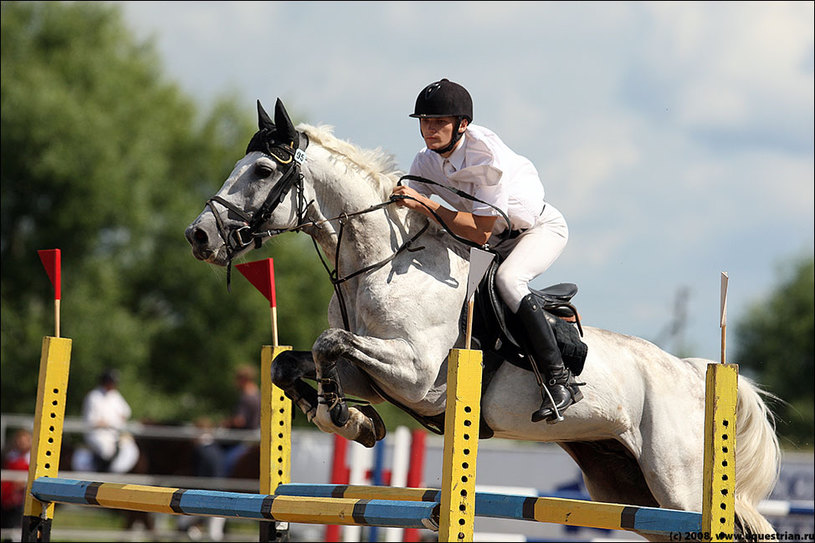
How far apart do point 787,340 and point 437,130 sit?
143ft

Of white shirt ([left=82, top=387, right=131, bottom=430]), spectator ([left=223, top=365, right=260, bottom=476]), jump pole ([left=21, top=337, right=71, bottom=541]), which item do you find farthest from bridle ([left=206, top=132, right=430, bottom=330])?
white shirt ([left=82, top=387, right=131, bottom=430])

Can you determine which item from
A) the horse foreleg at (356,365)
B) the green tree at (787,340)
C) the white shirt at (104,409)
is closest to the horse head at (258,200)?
Result: the horse foreleg at (356,365)

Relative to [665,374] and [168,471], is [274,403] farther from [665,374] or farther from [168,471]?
[168,471]

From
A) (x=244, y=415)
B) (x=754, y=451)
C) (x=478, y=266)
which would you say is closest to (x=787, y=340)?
(x=244, y=415)

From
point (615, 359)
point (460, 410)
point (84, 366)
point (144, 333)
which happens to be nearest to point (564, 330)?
point (615, 359)

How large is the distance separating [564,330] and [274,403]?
135cm

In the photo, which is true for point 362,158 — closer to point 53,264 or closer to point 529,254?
point 529,254

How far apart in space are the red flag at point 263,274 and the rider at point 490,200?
791 millimetres

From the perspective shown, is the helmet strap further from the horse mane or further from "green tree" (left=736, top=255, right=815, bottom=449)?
"green tree" (left=736, top=255, right=815, bottom=449)

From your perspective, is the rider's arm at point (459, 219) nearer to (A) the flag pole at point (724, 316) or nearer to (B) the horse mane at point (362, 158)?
(B) the horse mane at point (362, 158)

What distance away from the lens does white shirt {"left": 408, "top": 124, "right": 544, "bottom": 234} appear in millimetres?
4324

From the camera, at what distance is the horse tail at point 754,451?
5.11 m

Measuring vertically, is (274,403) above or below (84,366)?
below

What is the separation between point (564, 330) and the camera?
4.46 meters
